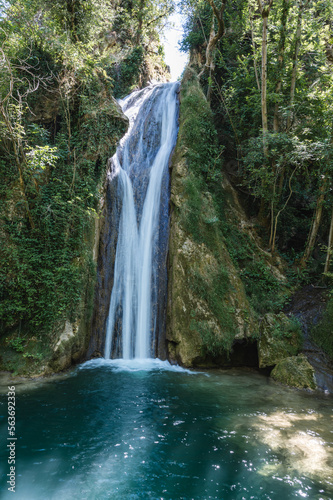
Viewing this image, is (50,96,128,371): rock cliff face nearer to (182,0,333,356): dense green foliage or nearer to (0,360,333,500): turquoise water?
(0,360,333,500): turquoise water

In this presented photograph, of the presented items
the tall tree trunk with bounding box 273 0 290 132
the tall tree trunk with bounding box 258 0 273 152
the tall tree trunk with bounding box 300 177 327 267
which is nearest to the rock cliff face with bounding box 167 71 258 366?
the tall tree trunk with bounding box 300 177 327 267

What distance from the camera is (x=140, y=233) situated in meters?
10.7

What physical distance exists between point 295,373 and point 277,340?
3.66ft

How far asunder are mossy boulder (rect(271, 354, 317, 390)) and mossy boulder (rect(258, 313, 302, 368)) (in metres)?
0.34

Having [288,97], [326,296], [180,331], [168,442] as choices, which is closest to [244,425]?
[168,442]

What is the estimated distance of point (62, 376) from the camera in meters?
6.91

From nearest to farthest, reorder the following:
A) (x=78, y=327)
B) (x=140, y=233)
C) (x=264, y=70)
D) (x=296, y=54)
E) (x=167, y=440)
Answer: (x=167, y=440) → (x=78, y=327) → (x=264, y=70) → (x=296, y=54) → (x=140, y=233)

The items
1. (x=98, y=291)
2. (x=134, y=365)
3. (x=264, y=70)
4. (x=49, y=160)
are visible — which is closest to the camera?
(x=49, y=160)

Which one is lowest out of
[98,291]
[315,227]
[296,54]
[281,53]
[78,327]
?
[78,327]

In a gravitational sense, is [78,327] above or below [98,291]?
below

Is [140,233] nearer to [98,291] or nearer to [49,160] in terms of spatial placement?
[98,291]

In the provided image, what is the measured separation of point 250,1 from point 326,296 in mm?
12119

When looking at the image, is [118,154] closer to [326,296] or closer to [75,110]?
[75,110]

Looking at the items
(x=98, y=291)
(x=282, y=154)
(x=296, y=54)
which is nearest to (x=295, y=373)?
(x=98, y=291)
